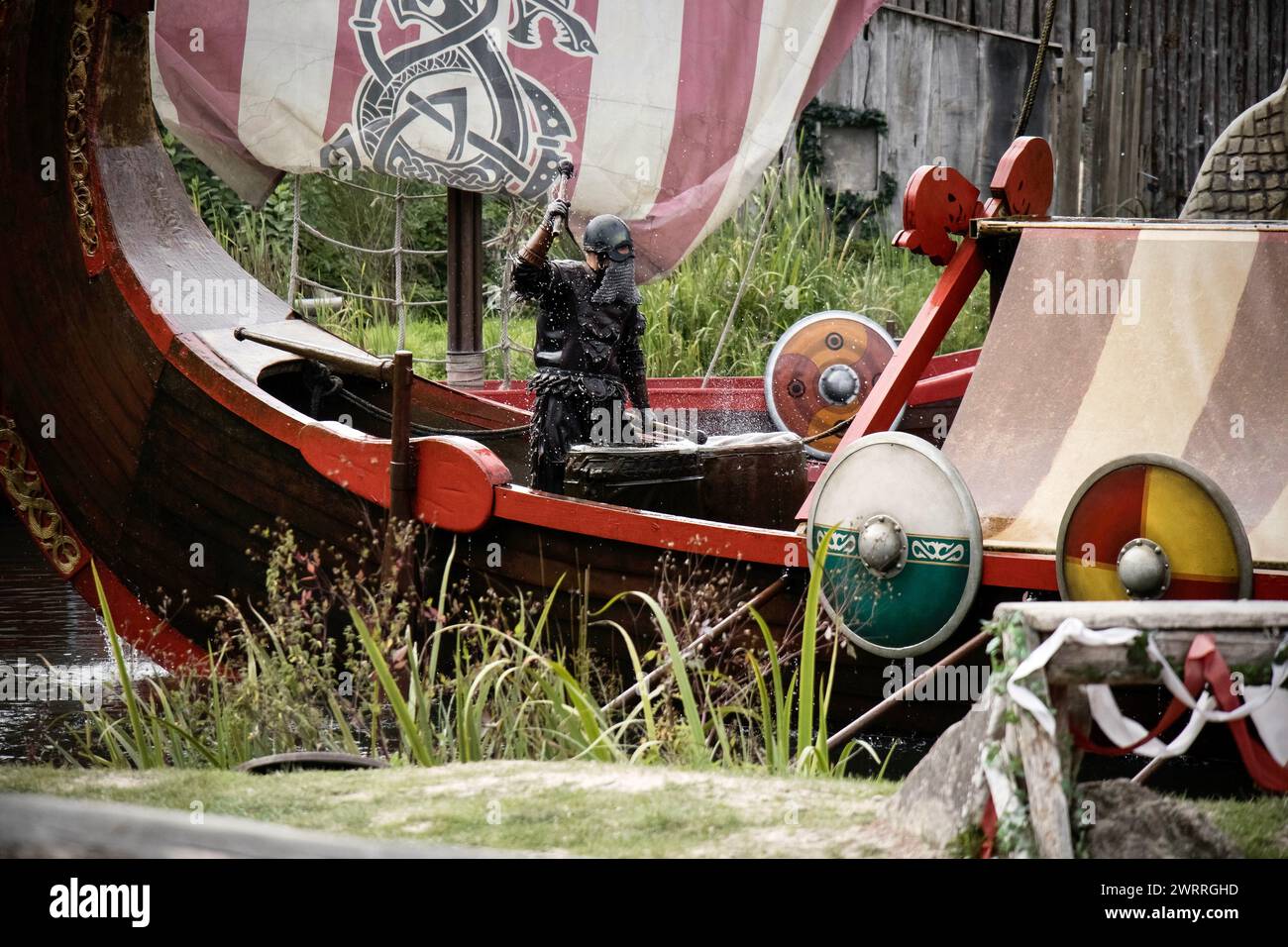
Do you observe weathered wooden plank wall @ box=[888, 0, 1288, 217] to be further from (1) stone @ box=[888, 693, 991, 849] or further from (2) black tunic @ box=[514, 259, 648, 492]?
(1) stone @ box=[888, 693, 991, 849]

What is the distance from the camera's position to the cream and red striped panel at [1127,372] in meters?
4.59

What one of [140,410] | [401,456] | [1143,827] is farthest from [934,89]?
[1143,827]

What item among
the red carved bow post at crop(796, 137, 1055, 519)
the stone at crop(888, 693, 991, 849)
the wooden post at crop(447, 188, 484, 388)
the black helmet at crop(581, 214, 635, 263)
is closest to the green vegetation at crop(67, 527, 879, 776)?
the stone at crop(888, 693, 991, 849)

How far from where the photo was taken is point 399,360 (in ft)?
16.2

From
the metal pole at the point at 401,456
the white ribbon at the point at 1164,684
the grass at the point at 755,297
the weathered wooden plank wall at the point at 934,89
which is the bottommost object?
the white ribbon at the point at 1164,684

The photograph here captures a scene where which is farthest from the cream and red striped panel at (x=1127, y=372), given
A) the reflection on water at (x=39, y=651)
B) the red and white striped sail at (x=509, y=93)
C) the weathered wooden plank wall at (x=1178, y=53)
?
the weathered wooden plank wall at (x=1178, y=53)

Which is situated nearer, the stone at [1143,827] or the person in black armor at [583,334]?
the stone at [1143,827]

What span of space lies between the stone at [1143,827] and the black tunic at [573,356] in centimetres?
278

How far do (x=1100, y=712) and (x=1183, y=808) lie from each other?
1.10 feet

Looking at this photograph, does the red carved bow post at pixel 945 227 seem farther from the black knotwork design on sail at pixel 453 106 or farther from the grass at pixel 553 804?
the black knotwork design on sail at pixel 453 106

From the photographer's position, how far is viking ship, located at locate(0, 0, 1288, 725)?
4.44 m

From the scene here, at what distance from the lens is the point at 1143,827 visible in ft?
10.2
